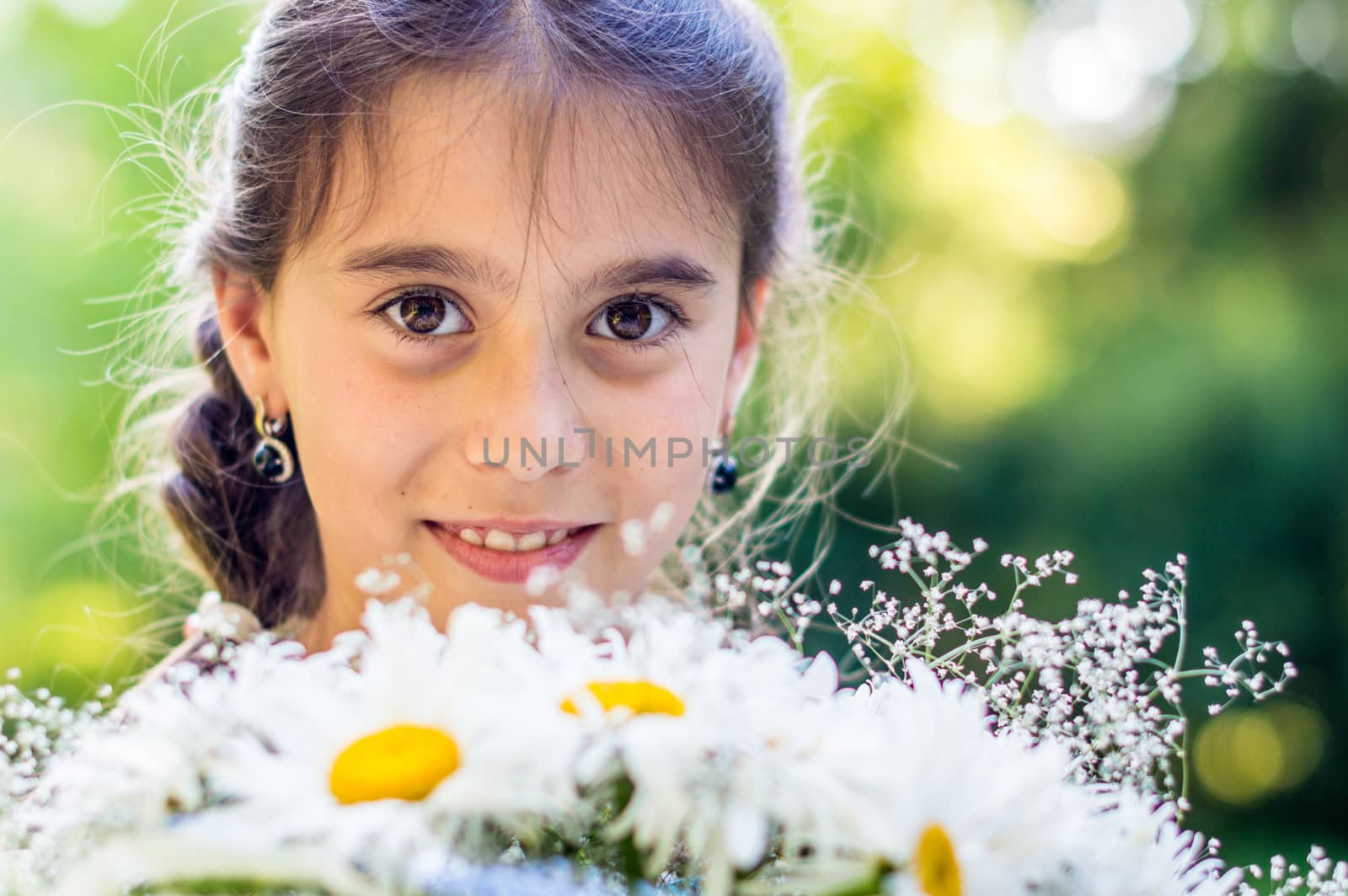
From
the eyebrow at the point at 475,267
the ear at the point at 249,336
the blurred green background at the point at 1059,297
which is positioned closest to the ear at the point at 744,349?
the eyebrow at the point at 475,267

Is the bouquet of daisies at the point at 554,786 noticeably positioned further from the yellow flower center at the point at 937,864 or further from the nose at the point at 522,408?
the nose at the point at 522,408

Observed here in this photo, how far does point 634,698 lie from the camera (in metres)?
0.56

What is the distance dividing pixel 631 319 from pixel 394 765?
74 cm

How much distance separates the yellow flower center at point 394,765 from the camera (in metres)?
0.51

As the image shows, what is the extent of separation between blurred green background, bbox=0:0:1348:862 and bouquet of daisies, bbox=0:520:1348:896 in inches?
98.5

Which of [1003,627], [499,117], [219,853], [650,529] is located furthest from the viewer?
[650,529]

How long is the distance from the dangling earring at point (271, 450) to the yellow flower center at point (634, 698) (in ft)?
3.07

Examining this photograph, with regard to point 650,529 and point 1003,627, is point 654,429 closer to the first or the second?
point 650,529

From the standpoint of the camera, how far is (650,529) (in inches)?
48.8

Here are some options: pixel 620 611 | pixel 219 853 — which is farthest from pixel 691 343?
pixel 219 853

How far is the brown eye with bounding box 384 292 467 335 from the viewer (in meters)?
1.14

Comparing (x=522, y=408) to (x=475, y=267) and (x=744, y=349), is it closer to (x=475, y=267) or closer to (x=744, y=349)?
(x=475, y=267)

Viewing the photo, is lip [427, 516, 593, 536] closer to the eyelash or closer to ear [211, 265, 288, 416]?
the eyelash

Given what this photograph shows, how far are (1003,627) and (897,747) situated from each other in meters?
0.21
